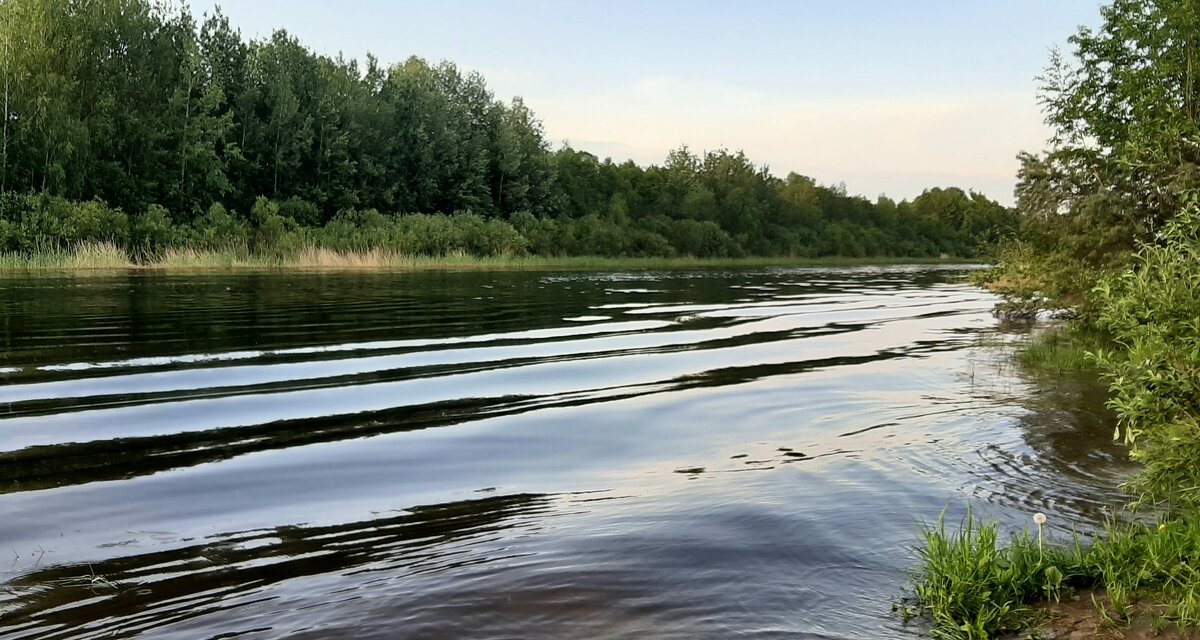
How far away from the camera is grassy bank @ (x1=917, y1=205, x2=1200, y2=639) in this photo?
4.25m

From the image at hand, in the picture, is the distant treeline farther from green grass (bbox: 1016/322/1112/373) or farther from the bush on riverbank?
green grass (bbox: 1016/322/1112/373)

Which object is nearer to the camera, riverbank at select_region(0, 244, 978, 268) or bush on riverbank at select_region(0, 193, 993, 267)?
riverbank at select_region(0, 244, 978, 268)

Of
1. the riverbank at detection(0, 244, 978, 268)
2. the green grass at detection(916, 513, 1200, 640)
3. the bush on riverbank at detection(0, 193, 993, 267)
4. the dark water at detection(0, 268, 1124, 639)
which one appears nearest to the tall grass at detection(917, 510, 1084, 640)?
the green grass at detection(916, 513, 1200, 640)

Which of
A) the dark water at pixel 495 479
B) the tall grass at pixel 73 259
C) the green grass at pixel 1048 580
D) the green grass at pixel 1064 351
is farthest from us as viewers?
the tall grass at pixel 73 259

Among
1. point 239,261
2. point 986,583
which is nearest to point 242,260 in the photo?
point 239,261

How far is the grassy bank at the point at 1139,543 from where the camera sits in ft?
13.9

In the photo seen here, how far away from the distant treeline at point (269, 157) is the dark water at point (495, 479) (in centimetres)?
2731

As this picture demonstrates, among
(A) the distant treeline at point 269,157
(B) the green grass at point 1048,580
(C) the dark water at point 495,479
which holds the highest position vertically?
(A) the distant treeline at point 269,157

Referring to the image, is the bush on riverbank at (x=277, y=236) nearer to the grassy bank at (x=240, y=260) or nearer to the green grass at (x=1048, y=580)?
the grassy bank at (x=240, y=260)

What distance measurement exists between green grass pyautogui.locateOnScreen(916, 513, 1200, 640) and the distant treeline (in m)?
32.6

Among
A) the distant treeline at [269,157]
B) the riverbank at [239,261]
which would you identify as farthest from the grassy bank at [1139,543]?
the riverbank at [239,261]

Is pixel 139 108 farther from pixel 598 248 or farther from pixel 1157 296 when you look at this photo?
pixel 1157 296

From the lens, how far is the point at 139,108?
6216 cm

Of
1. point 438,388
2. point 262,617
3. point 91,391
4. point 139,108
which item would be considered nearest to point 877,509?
point 262,617
